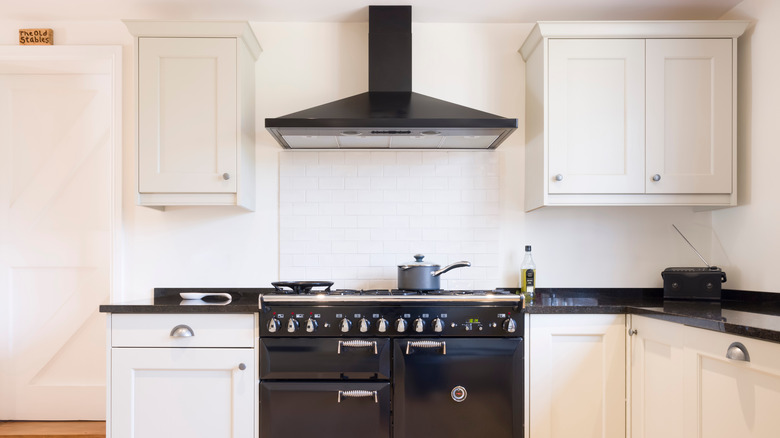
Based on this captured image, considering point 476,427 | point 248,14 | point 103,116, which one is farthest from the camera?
point 103,116

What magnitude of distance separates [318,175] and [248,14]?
95 centimetres

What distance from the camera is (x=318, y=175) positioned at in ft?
9.77

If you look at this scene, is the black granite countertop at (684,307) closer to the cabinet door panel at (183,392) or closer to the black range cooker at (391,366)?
the black range cooker at (391,366)

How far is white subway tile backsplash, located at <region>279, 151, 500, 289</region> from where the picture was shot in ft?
9.72

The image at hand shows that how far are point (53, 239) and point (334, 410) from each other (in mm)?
2072

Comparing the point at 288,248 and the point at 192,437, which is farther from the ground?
the point at 288,248

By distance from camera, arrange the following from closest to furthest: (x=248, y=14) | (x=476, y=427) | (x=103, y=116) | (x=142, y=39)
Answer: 1. (x=476, y=427)
2. (x=142, y=39)
3. (x=248, y=14)
4. (x=103, y=116)

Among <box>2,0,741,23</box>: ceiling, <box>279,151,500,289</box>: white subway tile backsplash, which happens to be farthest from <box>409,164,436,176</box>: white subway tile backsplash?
<box>2,0,741,23</box>: ceiling

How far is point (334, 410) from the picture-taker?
2.33 metres

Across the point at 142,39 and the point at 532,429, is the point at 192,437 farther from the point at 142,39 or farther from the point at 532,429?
the point at 142,39

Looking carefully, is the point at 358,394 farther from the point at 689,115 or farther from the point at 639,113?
the point at 689,115

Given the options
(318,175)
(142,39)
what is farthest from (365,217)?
(142,39)

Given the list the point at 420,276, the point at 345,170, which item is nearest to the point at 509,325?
the point at 420,276

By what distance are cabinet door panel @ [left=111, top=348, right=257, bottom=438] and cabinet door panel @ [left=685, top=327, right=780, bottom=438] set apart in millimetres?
1773
